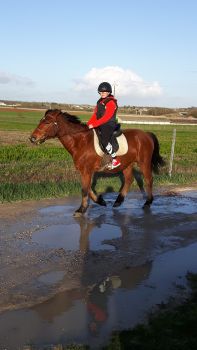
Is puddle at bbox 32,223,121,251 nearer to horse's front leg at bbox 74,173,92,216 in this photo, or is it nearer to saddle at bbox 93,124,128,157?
horse's front leg at bbox 74,173,92,216

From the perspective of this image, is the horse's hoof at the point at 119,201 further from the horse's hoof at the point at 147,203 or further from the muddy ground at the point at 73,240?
the horse's hoof at the point at 147,203

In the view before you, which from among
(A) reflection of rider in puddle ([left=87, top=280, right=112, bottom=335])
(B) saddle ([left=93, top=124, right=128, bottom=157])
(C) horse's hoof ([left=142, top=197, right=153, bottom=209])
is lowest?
(C) horse's hoof ([left=142, top=197, right=153, bottom=209])

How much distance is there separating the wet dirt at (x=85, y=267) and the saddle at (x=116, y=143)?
128 centimetres

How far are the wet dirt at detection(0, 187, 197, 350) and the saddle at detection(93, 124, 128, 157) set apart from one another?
4.20 ft

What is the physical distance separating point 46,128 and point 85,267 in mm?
4211

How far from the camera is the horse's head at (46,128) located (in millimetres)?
9758

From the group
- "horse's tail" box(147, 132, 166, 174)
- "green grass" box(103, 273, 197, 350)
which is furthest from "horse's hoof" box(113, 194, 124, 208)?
"green grass" box(103, 273, 197, 350)

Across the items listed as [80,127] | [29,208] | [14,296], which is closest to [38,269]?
[14,296]

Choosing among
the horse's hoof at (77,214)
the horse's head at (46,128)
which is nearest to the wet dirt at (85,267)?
the horse's hoof at (77,214)

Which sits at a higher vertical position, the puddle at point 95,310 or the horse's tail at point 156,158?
the horse's tail at point 156,158

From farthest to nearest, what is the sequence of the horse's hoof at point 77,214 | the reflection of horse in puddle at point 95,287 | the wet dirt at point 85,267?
the horse's hoof at point 77,214 → the reflection of horse in puddle at point 95,287 → the wet dirt at point 85,267

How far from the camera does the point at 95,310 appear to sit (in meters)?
4.88

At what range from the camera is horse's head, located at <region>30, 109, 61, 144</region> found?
32.0 ft

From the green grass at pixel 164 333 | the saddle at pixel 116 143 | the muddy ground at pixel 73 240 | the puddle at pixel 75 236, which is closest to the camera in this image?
the green grass at pixel 164 333
